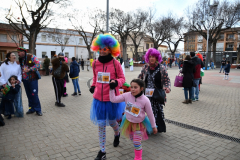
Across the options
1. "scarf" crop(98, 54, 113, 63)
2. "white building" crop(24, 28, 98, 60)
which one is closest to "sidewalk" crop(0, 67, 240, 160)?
"scarf" crop(98, 54, 113, 63)

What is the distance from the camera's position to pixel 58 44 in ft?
161

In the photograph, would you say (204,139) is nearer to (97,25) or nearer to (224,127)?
(224,127)

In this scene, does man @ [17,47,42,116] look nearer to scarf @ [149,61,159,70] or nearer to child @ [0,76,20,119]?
child @ [0,76,20,119]

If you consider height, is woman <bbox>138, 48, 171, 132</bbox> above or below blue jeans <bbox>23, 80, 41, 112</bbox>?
above

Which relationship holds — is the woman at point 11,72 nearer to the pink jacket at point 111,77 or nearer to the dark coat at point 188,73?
the pink jacket at point 111,77

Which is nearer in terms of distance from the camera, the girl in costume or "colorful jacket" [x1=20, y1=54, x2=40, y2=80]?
the girl in costume

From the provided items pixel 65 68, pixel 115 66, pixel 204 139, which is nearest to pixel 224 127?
pixel 204 139

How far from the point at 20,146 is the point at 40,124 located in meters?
1.19

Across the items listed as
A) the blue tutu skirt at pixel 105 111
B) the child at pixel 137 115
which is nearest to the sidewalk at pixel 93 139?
the child at pixel 137 115

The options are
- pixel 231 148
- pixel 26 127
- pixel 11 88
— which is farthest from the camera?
pixel 11 88

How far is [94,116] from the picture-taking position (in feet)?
10.1

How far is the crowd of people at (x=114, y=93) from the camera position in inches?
106

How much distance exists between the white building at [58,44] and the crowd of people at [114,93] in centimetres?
4106

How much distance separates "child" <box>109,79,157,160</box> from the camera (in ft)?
8.72
